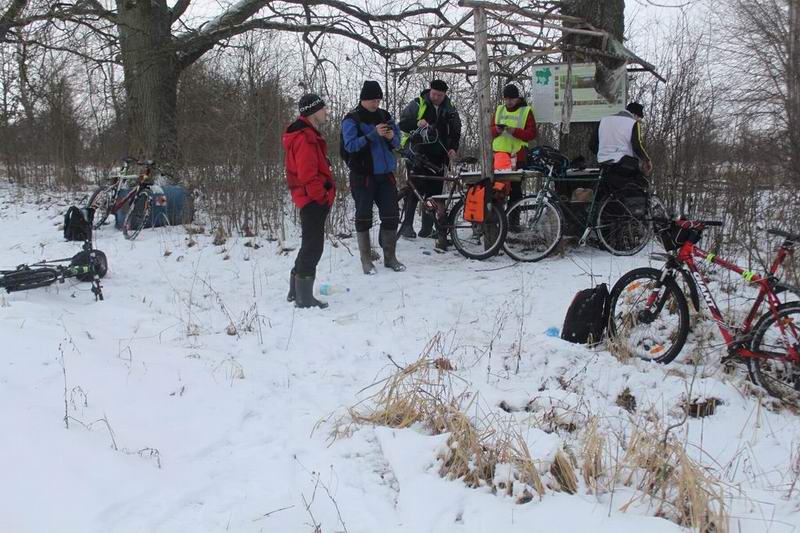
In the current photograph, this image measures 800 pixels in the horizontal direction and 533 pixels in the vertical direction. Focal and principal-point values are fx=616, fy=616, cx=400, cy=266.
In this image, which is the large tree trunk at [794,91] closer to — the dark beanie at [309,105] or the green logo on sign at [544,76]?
the green logo on sign at [544,76]

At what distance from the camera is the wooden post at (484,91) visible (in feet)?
20.9

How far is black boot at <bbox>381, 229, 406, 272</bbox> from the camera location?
21.3 feet

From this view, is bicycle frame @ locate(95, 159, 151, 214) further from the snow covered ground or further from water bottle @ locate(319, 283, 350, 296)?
water bottle @ locate(319, 283, 350, 296)

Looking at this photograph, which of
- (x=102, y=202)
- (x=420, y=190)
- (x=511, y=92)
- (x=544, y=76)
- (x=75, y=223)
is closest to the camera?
(x=511, y=92)

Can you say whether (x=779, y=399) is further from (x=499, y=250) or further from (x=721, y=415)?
(x=499, y=250)

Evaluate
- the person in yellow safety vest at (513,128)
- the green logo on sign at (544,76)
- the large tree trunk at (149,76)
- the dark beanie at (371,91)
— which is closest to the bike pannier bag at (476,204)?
the person in yellow safety vest at (513,128)

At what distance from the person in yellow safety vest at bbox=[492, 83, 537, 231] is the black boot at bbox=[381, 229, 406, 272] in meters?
1.68

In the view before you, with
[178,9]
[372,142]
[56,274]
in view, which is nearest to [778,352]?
[372,142]

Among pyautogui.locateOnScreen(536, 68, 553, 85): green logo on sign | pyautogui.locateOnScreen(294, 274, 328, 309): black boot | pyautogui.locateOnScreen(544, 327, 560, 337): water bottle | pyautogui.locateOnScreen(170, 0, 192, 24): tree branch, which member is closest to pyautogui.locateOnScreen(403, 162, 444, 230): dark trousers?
pyautogui.locateOnScreen(536, 68, 553, 85): green logo on sign

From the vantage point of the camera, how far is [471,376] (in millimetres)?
4102

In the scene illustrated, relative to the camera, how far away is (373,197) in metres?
6.38

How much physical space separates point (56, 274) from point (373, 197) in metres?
3.05

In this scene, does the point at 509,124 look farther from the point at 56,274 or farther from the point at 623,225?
the point at 56,274

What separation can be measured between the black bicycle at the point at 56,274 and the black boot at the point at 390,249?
2778 millimetres
